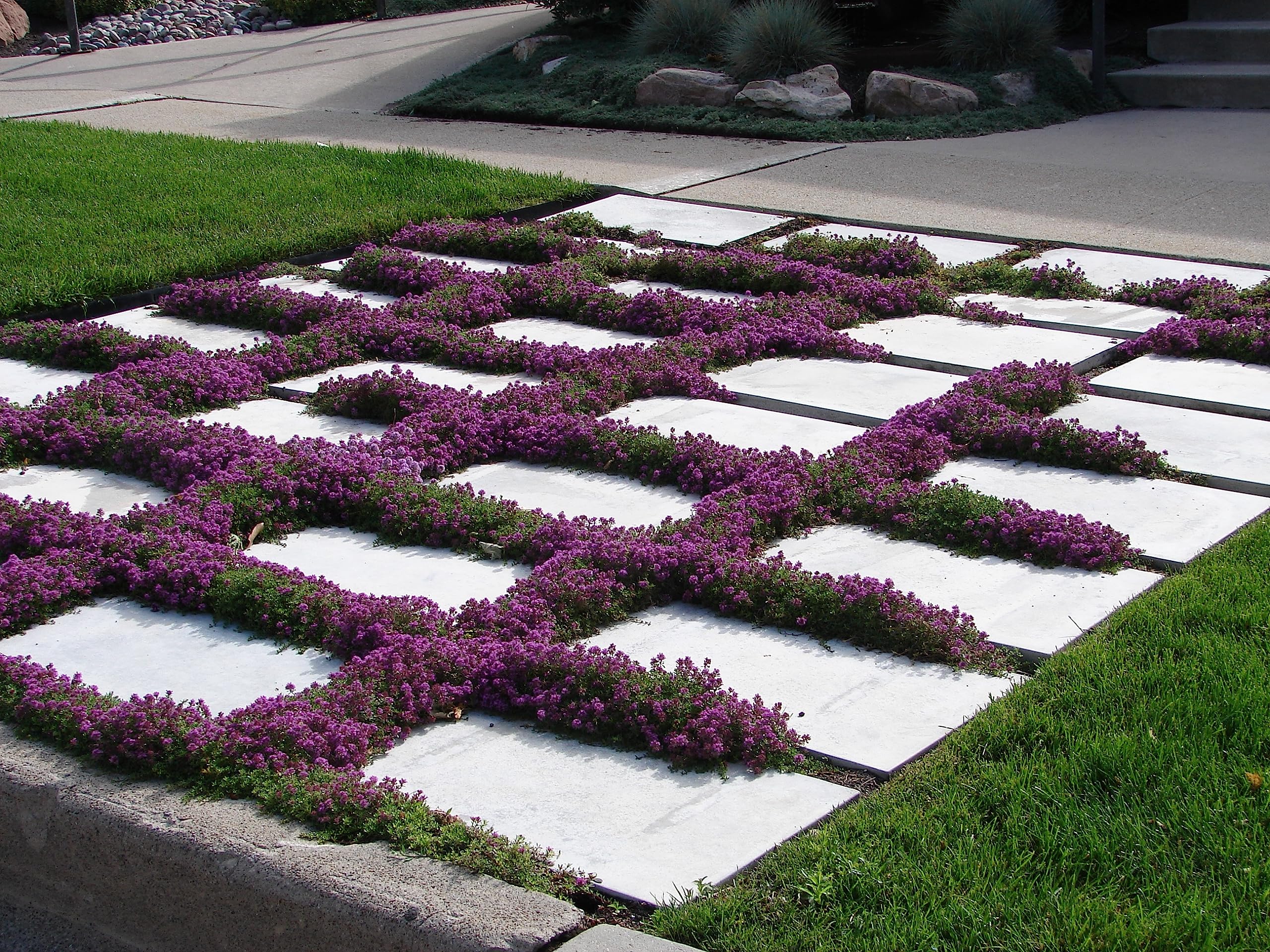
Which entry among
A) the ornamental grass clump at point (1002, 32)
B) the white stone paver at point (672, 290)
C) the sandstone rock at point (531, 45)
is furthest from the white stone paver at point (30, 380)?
the sandstone rock at point (531, 45)

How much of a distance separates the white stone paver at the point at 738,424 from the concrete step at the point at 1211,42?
8.48m

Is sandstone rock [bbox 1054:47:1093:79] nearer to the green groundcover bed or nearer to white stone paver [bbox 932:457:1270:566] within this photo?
the green groundcover bed

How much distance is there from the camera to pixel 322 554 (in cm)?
418

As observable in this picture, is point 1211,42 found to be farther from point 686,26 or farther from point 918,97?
point 686,26

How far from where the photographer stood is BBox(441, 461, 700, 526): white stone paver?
4402mm

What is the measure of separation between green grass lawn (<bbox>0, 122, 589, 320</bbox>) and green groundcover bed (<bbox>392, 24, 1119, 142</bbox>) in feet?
7.15

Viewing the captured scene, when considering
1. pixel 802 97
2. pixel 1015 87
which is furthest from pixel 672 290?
pixel 1015 87

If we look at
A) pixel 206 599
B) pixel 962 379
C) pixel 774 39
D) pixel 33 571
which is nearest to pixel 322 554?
pixel 206 599

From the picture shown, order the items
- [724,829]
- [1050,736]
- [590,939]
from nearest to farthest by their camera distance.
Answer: [590,939]
[724,829]
[1050,736]

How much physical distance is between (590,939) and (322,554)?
2075 millimetres

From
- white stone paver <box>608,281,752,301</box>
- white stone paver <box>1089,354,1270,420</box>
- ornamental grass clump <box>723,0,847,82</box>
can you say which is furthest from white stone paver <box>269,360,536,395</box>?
ornamental grass clump <box>723,0,847,82</box>

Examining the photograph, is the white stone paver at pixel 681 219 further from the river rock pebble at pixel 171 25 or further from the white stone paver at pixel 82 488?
the river rock pebble at pixel 171 25

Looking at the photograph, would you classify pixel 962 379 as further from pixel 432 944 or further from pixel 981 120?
pixel 981 120

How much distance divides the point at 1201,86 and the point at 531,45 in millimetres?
6525
